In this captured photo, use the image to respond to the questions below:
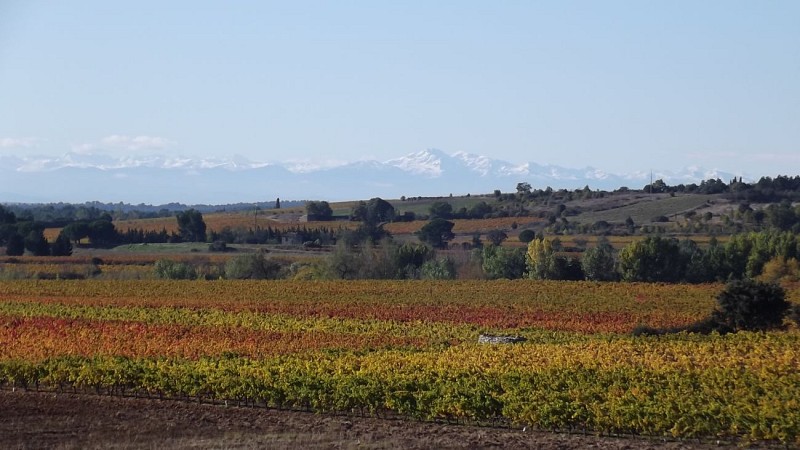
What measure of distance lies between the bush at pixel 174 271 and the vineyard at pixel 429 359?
865 inches

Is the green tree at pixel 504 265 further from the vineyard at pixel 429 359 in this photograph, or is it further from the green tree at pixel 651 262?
the vineyard at pixel 429 359

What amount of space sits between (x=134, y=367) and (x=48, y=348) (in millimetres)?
8278

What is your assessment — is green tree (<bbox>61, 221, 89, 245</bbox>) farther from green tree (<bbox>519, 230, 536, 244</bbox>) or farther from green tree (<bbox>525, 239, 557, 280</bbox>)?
green tree (<bbox>525, 239, 557, 280</bbox>)

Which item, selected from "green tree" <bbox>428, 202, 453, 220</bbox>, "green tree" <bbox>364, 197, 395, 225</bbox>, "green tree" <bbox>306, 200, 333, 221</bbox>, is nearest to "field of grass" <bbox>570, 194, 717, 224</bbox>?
"green tree" <bbox>428, 202, 453, 220</bbox>

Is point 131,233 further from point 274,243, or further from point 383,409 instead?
point 383,409

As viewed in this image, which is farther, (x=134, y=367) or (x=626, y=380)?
(x=134, y=367)

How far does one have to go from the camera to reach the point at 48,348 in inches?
1399

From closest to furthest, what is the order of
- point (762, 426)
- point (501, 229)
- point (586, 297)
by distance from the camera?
1. point (762, 426)
2. point (586, 297)
3. point (501, 229)

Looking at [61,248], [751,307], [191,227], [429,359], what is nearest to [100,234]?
[191,227]

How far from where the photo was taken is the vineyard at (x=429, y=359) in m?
23.0

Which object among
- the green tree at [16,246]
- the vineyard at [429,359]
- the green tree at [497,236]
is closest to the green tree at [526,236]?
the green tree at [497,236]

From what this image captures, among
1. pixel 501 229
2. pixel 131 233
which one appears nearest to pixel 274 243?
pixel 131 233

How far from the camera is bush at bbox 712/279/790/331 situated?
4344 centimetres

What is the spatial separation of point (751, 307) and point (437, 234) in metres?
85.3
